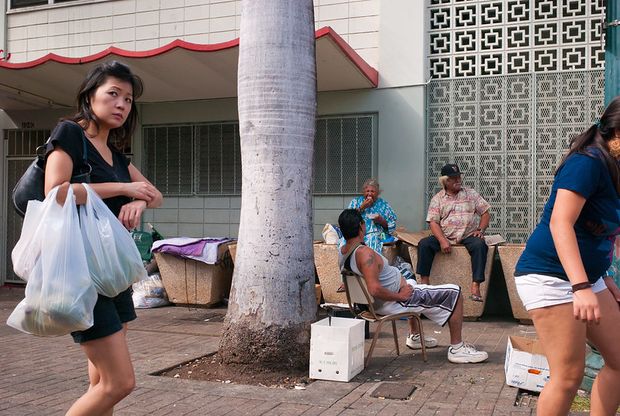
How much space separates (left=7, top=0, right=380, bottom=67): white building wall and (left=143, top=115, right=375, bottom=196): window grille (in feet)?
3.78

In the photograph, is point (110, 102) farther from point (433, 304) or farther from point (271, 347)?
point (433, 304)

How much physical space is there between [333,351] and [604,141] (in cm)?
276

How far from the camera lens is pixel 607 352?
10.0 ft

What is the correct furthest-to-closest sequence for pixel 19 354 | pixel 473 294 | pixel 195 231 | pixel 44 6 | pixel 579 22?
pixel 44 6 → pixel 195 231 → pixel 579 22 → pixel 473 294 → pixel 19 354

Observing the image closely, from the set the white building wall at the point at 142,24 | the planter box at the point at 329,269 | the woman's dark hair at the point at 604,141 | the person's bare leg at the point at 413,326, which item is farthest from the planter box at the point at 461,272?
the woman's dark hair at the point at 604,141

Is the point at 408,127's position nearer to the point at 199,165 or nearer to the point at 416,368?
the point at 199,165

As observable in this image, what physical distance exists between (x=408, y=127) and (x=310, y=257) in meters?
4.36

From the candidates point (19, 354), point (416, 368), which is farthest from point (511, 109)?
point (19, 354)

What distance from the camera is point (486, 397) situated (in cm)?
469

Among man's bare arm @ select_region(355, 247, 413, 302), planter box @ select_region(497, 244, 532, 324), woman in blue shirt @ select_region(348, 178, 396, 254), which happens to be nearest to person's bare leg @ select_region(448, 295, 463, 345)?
man's bare arm @ select_region(355, 247, 413, 302)

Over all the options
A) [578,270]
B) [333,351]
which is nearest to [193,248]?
[333,351]

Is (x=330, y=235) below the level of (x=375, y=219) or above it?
below

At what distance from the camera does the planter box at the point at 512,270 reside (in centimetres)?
786

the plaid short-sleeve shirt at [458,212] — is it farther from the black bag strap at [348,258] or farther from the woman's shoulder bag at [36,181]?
the woman's shoulder bag at [36,181]
